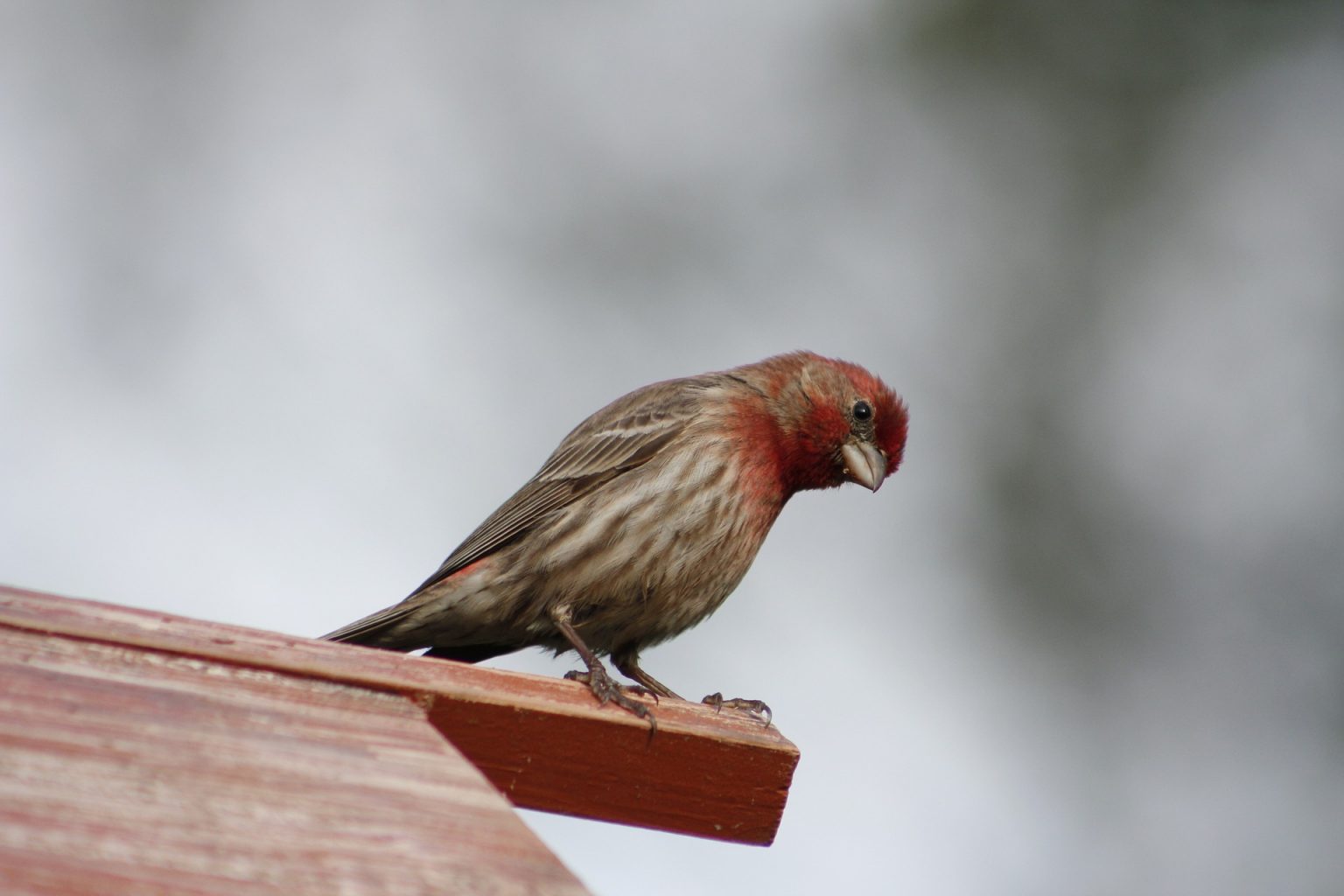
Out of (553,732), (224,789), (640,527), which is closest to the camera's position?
(224,789)

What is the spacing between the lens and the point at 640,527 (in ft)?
17.1

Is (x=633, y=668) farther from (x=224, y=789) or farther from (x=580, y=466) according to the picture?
(x=224, y=789)

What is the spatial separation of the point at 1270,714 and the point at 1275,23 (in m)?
4.77

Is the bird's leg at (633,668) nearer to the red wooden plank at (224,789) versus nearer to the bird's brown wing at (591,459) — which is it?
the bird's brown wing at (591,459)

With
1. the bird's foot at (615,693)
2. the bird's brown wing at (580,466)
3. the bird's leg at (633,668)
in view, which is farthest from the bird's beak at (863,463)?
the bird's foot at (615,693)

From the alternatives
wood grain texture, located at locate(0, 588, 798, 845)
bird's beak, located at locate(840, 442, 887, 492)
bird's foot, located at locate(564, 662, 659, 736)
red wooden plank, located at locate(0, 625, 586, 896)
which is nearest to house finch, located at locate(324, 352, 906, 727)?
bird's beak, located at locate(840, 442, 887, 492)

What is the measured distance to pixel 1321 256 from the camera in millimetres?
10945

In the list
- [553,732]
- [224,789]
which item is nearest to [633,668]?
[553,732]

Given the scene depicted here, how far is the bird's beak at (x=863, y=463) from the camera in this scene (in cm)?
569

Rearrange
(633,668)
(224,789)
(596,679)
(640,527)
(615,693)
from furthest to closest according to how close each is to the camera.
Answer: (633,668) → (640,527) → (596,679) → (615,693) → (224,789)

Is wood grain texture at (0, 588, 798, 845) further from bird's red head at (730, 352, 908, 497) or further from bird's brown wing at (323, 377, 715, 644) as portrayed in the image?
bird's red head at (730, 352, 908, 497)

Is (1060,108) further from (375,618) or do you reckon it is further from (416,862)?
(416,862)

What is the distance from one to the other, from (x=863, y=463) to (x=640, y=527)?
97 centimetres

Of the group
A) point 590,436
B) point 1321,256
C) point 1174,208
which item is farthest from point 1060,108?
point 590,436
